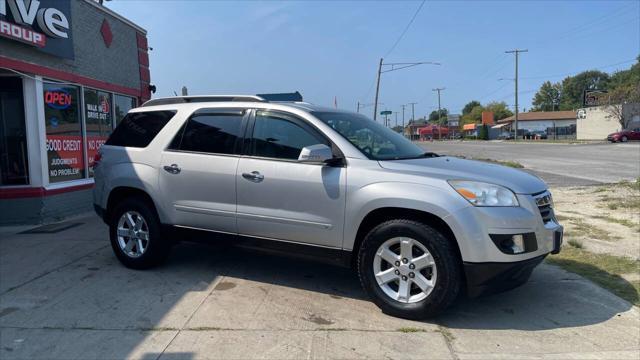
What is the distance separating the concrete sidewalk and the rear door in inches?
28.1

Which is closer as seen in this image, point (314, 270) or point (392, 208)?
point (392, 208)

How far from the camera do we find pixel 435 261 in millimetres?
3965

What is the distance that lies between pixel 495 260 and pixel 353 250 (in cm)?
121

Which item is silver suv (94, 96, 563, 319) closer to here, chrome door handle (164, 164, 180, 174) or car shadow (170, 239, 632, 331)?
chrome door handle (164, 164, 180, 174)

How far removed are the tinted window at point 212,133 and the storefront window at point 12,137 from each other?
16.7ft

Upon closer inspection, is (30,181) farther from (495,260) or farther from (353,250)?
(495,260)

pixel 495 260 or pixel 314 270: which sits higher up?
pixel 495 260

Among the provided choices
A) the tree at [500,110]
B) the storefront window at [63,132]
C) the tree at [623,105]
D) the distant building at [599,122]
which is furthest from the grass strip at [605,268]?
the tree at [500,110]

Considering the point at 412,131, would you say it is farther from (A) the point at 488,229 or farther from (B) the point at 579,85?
(A) the point at 488,229

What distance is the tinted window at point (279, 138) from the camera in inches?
184

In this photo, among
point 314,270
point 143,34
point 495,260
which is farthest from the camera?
point 143,34

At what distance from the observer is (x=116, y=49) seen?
36.6ft

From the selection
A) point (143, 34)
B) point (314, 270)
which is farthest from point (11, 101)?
point (314, 270)

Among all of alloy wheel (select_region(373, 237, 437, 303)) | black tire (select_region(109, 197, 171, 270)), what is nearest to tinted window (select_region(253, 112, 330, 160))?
alloy wheel (select_region(373, 237, 437, 303))
